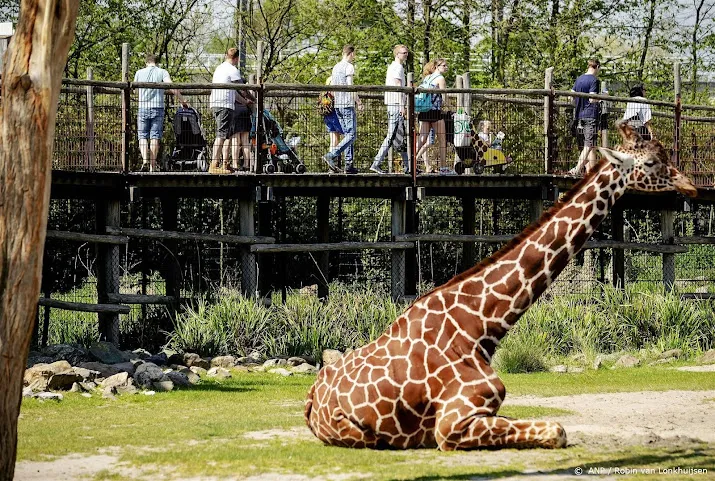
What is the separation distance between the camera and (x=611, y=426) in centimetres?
1200

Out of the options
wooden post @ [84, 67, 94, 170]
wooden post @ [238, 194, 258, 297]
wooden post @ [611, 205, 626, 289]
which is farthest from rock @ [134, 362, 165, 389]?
wooden post @ [611, 205, 626, 289]

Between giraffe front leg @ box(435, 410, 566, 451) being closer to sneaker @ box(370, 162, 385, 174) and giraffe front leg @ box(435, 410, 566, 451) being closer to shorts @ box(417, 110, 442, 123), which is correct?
sneaker @ box(370, 162, 385, 174)

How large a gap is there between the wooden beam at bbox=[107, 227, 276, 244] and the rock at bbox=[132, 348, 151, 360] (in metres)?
1.85

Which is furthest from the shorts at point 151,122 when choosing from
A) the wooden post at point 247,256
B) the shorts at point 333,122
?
the shorts at point 333,122

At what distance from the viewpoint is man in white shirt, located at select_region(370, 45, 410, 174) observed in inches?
781

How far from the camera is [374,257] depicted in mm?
26406

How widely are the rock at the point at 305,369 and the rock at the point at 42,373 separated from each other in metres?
3.29

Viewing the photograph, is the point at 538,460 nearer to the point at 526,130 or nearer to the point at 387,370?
the point at 387,370

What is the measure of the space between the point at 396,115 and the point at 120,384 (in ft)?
21.9

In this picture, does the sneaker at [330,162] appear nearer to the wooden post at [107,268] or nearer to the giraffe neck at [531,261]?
the wooden post at [107,268]

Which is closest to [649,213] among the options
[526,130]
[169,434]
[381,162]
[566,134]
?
[526,130]

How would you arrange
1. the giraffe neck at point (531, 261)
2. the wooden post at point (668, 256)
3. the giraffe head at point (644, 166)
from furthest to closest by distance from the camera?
the wooden post at point (668, 256) → the giraffe head at point (644, 166) → the giraffe neck at point (531, 261)

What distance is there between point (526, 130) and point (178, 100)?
8103 millimetres

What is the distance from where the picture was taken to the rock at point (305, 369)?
1758 cm
